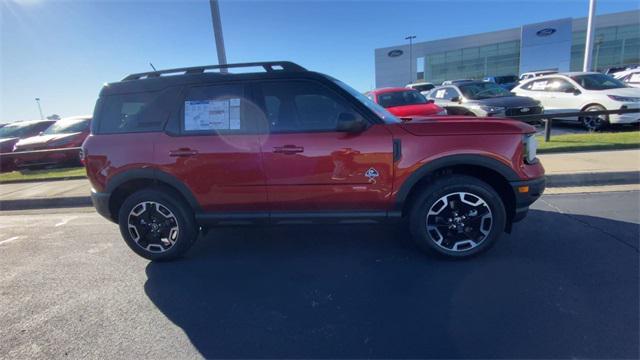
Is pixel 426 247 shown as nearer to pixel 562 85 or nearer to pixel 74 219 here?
pixel 74 219

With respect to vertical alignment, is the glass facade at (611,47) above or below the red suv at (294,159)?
above

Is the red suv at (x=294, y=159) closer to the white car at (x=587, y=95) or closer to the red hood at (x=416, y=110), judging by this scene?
the red hood at (x=416, y=110)

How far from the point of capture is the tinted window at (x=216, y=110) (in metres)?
3.27

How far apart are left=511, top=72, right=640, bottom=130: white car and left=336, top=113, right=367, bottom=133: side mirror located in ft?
30.2

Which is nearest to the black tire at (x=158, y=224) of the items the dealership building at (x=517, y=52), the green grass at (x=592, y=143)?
the green grass at (x=592, y=143)

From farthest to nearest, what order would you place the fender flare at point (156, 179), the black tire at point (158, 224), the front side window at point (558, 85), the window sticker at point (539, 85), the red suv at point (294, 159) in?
the window sticker at point (539, 85)
the front side window at point (558, 85)
the black tire at point (158, 224)
the fender flare at point (156, 179)
the red suv at point (294, 159)

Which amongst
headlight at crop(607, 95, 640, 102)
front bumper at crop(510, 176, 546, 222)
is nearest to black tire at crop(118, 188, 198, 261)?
front bumper at crop(510, 176, 546, 222)

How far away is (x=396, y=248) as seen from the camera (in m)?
3.59

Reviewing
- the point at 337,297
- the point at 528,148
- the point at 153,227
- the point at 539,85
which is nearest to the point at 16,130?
the point at 153,227

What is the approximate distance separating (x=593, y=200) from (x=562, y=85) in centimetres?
706

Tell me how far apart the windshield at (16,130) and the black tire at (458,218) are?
1482 cm

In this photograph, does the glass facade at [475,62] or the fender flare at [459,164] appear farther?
the glass facade at [475,62]

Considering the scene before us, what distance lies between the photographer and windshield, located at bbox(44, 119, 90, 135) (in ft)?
33.3

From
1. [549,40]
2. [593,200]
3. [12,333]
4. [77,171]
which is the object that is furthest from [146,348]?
[549,40]
